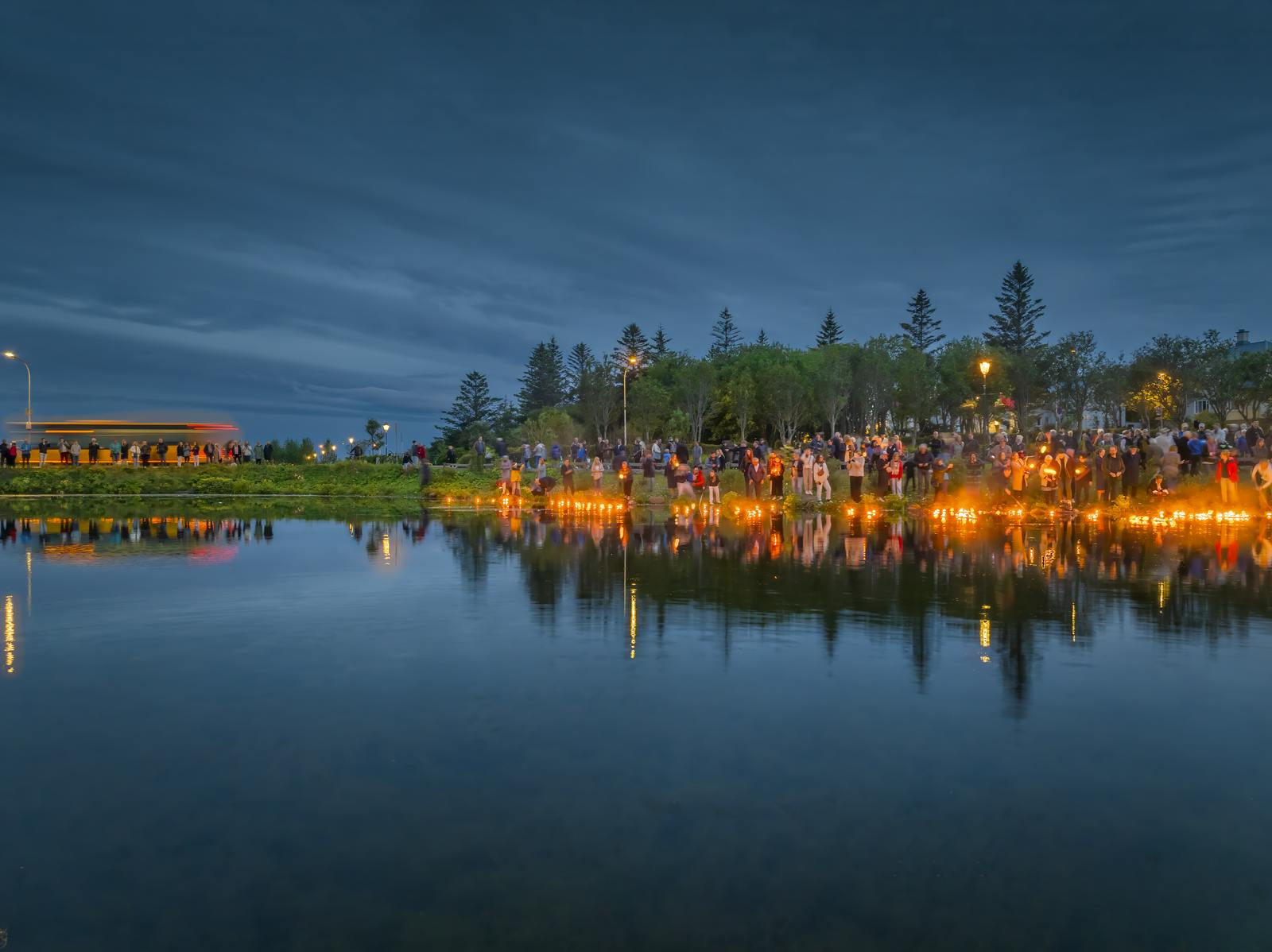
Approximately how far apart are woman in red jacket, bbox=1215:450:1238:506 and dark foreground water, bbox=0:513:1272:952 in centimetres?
1576

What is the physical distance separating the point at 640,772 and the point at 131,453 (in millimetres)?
59072

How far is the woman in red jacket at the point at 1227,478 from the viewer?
26.3 metres

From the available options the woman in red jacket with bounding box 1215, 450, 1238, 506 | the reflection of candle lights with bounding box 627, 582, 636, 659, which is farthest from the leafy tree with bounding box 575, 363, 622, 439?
the reflection of candle lights with bounding box 627, 582, 636, 659

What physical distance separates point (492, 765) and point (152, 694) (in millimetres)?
3591

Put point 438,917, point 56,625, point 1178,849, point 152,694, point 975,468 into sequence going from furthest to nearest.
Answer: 1. point 975,468
2. point 56,625
3. point 152,694
4. point 1178,849
5. point 438,917

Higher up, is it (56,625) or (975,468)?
(975,468)

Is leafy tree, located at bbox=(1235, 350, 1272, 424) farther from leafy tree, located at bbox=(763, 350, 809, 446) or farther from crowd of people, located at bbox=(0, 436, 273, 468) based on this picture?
crowd of people, located at bbox=(0, 436, 273, 468)

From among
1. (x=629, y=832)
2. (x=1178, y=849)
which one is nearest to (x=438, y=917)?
(x=629, y=832)

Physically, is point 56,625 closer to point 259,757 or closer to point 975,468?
point 259,757

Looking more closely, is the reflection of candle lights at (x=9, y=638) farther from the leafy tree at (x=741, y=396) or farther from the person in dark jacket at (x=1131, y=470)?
the leafy tree at (x=741, y=396)

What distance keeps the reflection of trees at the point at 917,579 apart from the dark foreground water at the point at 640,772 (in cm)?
13

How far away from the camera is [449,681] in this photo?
829cm

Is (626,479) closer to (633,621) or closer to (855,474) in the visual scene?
(855,474)

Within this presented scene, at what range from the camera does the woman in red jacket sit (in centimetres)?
2627
